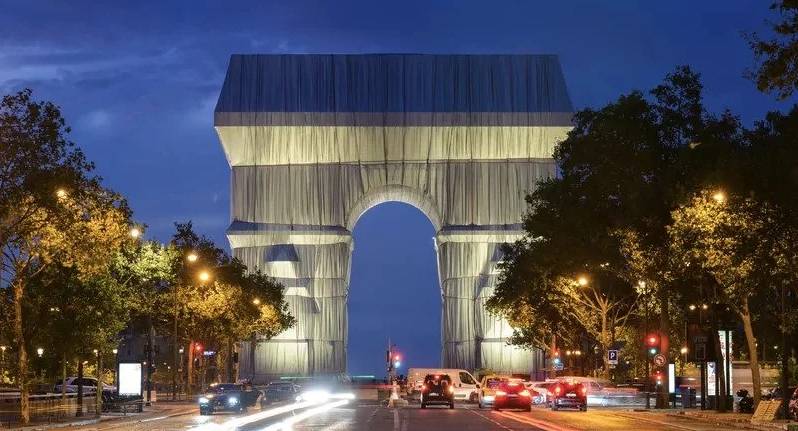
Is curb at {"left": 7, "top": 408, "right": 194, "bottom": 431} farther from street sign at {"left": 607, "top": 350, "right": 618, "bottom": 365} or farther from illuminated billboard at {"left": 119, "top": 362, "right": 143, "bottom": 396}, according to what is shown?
street sign at {"left": 607, "top": 350, "right": 618, "bottom": 365}

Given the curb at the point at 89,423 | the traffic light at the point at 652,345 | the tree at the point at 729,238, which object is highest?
the tree at the point at 729,238

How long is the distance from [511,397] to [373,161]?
246ft

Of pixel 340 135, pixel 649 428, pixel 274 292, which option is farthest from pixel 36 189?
pixel 340 135

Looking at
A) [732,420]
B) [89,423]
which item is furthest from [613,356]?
[89,423]

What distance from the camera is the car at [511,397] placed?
64688 millimetres

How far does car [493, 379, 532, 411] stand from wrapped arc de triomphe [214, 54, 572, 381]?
6849cm

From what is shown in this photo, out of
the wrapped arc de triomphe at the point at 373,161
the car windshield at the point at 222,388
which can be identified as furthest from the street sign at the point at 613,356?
the wrapped arc de triomphe at the point at 373,161

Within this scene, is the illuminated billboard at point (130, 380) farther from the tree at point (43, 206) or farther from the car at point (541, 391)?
the car at point (541, 391)

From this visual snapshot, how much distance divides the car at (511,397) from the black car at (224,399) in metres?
12.7

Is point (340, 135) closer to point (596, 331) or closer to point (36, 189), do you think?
point (596, 331)

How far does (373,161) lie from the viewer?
138 meters

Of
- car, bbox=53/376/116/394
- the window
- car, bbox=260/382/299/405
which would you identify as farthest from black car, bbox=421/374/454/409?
car, bbox=53/376/116/394

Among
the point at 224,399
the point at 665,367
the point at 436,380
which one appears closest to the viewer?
the point at 224,399

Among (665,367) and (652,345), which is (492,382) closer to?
(652,345)
